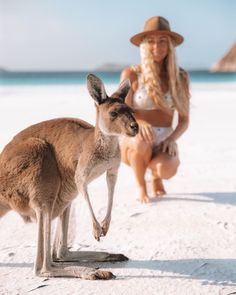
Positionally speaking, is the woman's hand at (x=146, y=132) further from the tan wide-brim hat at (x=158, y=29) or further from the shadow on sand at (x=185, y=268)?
the shadow on sand at (x=185, y=268)

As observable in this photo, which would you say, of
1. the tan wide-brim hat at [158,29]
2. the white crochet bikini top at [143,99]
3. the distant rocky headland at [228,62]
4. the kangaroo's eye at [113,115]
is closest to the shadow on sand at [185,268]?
the kangaroo's eye at [113,115]

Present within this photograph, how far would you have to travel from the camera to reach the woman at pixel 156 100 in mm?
3668

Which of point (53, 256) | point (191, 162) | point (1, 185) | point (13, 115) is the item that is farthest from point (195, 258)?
point (13, 115)

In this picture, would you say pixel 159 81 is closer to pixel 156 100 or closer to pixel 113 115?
pixel 156 100

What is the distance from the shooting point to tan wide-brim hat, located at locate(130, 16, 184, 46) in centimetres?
363

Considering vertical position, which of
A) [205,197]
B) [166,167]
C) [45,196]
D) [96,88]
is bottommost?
[205,197]

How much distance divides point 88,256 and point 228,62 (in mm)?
73282

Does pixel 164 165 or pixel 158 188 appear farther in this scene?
pixel 158 188

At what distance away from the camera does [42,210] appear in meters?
2.10

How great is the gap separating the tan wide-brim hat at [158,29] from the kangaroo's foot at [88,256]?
5.86 ft

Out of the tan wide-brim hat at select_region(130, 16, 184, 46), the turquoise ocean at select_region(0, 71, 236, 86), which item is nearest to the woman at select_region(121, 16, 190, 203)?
the tan wide-brim hat at select_region(130, 16, 184, 46)

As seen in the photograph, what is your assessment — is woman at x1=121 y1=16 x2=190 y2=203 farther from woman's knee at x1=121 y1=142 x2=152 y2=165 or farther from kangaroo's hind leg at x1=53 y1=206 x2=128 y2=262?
kangaroo's hind leg at x1=53 y1=206 x2=128 y2=262

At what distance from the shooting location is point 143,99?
12.4 feet

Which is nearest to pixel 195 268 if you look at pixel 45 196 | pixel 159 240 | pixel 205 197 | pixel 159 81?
pixel 159 240
